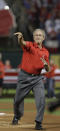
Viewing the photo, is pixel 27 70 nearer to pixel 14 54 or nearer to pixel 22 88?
pixel 22 88

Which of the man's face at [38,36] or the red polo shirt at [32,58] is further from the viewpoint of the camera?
the man's face at [38,36]

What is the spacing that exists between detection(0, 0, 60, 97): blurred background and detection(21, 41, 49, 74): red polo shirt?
9730 millimetres

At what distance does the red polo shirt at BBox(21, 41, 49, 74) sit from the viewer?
9062mm

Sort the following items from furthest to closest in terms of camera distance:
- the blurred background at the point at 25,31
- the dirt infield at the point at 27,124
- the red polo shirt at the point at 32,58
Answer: the blurred background at the point at 25,31 < the dirt infield at the point at 27,124 < the red polo shirt at the point at 32,58

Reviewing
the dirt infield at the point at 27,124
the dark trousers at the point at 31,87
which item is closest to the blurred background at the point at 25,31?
the dirt infield at the point at 27,124

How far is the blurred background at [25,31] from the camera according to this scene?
2134 cm

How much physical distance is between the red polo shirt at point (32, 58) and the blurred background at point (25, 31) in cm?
973

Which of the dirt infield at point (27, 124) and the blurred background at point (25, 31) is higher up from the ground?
the dirt infield at point (27, 124)

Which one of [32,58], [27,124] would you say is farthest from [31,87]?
[27,124]

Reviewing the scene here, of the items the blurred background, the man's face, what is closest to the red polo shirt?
the man's face

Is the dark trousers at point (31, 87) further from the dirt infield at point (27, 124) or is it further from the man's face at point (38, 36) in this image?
the man's face at point (38, 36)

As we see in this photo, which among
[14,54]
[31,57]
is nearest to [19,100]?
[31,57]

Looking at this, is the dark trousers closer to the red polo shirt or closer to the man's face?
the red polo shirt

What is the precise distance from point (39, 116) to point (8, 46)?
16.1 m
